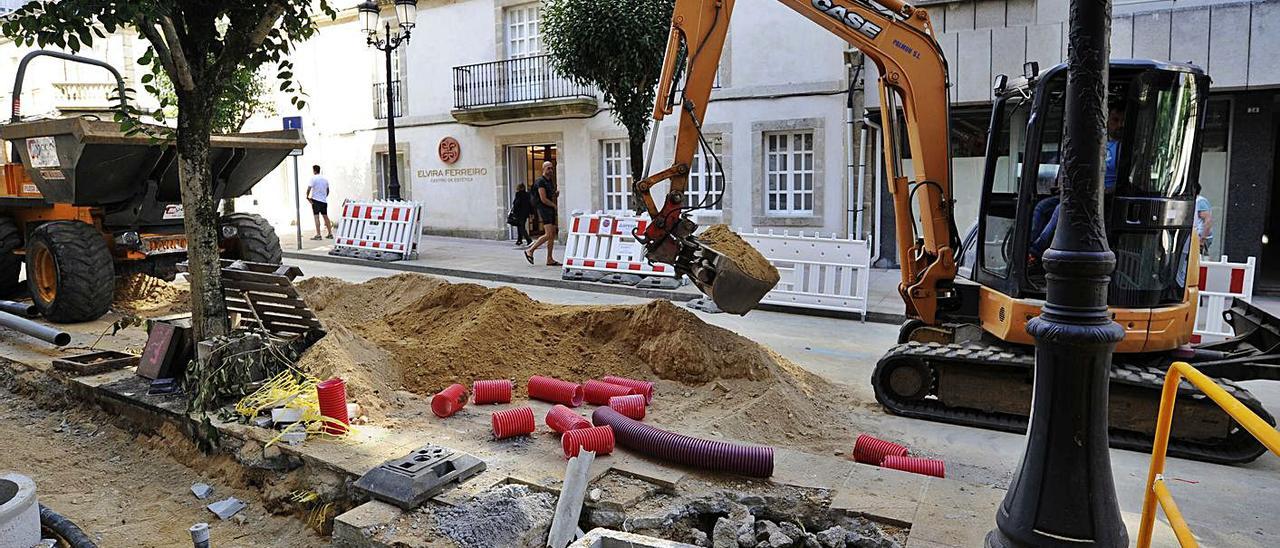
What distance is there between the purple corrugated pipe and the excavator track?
85.2 inches

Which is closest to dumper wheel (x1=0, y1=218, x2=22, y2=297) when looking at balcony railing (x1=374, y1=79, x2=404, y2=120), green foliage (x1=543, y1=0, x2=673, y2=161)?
green foliage (x1=543, y1=0, x2=673, y2=161)

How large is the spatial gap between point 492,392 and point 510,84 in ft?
44.4

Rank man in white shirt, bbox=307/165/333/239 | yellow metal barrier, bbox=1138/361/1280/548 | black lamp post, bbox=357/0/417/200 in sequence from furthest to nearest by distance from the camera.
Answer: man in white shirt, bbox=307/165/333/239 < black lamp post, bbox=357/0/417/200 < yellow metal barrier, bbox=1138/361/1280/548

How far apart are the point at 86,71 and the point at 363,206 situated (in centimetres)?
1811

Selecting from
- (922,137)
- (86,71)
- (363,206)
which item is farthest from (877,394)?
(86,71)

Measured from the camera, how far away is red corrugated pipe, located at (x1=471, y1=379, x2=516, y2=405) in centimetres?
545

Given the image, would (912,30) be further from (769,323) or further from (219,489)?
(219,489)

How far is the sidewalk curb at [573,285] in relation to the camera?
969 cm

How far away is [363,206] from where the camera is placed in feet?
52.0

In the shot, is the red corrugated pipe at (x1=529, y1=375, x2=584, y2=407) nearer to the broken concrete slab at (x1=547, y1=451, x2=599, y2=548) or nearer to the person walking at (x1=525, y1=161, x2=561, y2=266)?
the broken concrete slab at (x1=547, y1=451, x2=599, y2=548)

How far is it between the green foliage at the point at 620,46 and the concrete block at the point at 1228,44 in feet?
23.2

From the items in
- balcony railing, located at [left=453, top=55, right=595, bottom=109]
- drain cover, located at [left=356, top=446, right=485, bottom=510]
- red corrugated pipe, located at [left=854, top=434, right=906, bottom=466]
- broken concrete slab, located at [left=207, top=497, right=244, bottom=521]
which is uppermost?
balcony railing, located at [left=453, top=55, right=595, bottom=109]

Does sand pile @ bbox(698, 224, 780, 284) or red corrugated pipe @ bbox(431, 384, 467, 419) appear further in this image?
sand pile @ bbox(698, 224, 780, 284)

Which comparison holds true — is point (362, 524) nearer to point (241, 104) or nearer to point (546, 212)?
point (546, 212)
